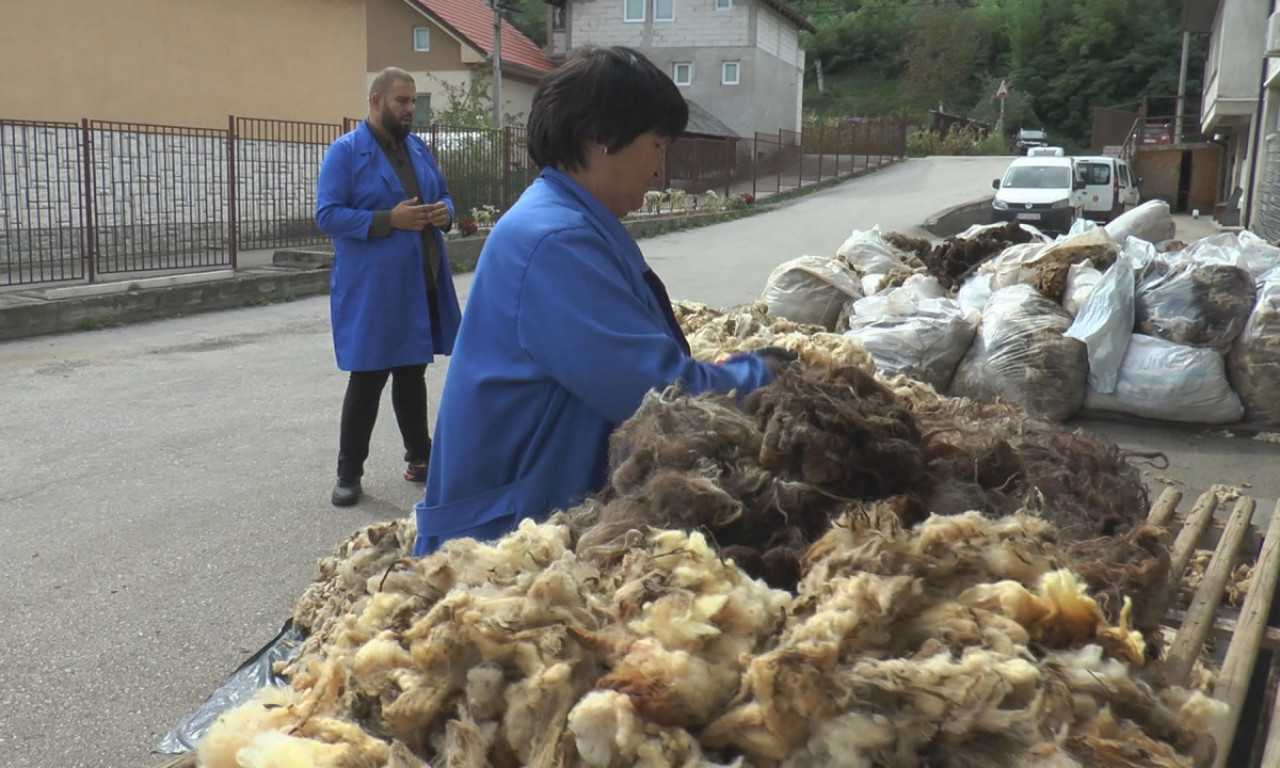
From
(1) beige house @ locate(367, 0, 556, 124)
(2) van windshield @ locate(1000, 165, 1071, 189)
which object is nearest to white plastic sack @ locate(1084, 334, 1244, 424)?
(2) van windshield @ locate(1000, 165, 1071, 189)

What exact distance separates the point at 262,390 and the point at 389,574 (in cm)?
672

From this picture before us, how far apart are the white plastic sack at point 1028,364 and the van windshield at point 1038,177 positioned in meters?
18.7

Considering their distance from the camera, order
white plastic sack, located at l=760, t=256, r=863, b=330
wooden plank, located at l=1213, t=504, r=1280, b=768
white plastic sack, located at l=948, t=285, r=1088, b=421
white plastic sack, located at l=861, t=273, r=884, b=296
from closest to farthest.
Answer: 1. wooden plank, located at l=1213, t=504, r=1280, b=768
2. white plastic sack, located at l=948, t=285, r=1088, b=421
3. white plastic sack, located at l=760, t=256, r=863, b=330
4. white plastic sack, located at l=861, t=273, r=884, b=296

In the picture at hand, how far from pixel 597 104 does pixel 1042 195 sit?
23.1 metres

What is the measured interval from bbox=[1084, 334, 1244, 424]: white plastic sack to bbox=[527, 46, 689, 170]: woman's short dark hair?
16.7 ft

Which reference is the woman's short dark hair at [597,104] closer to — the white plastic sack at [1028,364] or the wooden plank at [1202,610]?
the wooden plank at [1202,610]

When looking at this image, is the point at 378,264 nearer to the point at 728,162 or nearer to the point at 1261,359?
the point at 1261,359

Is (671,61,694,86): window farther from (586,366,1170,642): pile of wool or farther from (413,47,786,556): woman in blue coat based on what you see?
(586,366,1170,642): pile of wool

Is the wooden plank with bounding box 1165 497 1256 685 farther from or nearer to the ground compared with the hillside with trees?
nearer to the ground

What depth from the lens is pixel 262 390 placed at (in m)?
8.14

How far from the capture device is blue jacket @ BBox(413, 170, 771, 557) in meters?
2.12

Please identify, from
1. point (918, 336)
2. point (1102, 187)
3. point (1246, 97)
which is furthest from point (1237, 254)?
point (1246, 97)

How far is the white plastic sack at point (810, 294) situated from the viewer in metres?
7.77

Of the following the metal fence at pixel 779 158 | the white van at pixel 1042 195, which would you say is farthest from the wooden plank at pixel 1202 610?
the white van at pixel 1042 195
